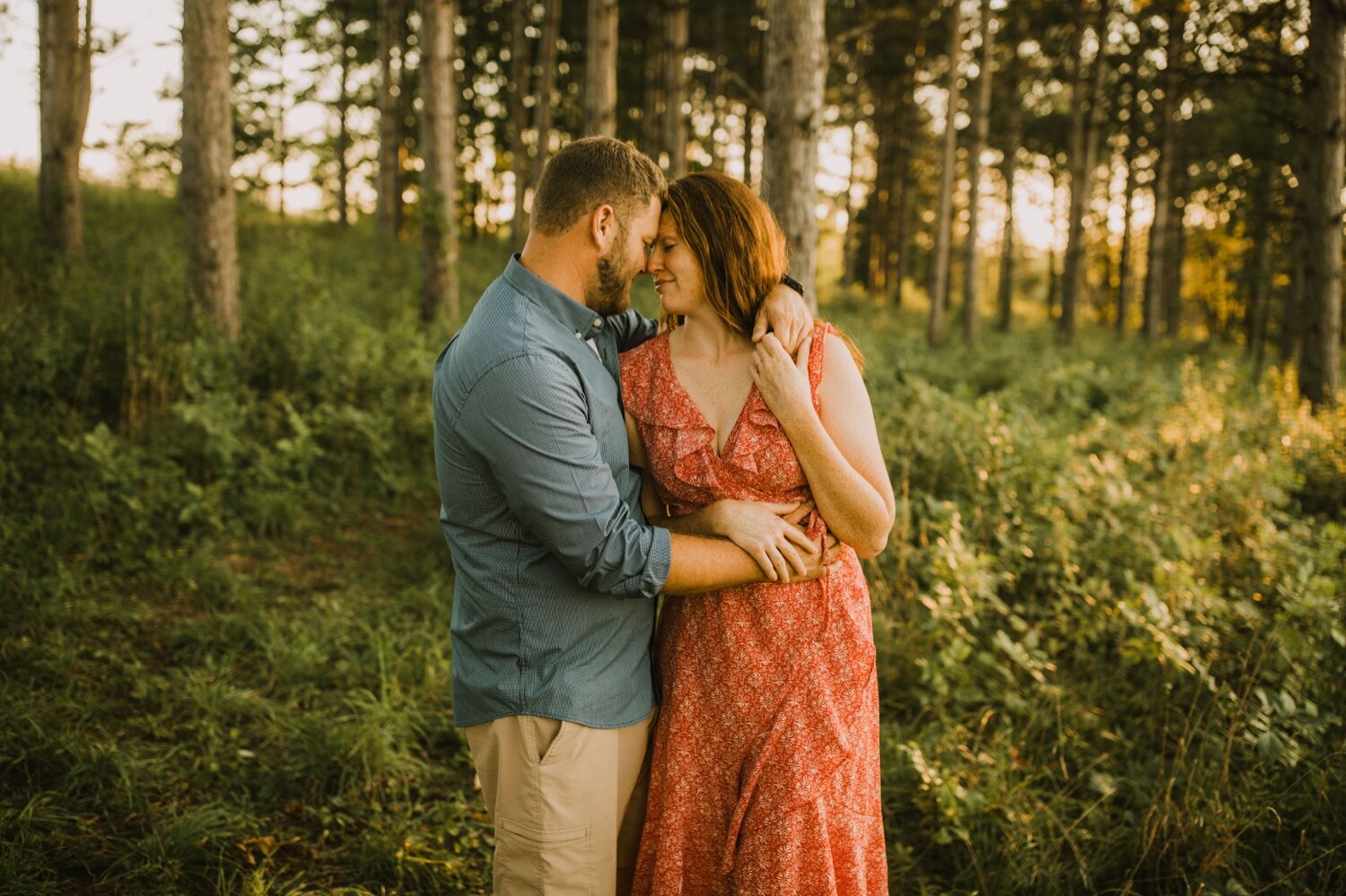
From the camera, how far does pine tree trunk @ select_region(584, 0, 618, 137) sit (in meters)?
11.0

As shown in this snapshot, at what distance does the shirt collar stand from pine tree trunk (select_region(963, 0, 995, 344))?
15497 mm

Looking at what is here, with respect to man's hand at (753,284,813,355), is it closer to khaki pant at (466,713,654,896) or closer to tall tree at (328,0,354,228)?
khaki pant at (466,713,654,896)

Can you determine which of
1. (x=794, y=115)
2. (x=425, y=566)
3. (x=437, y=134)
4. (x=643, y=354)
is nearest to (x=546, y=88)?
(x=437, y=134)

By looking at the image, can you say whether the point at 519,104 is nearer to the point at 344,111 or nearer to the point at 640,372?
the point at 344,111

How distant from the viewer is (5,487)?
5.35 metres

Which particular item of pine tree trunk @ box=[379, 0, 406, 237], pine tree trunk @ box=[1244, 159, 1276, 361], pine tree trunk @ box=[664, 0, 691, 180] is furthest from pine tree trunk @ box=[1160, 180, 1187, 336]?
Result: pine tree trunk @ box=[379, 0, 406, 237]

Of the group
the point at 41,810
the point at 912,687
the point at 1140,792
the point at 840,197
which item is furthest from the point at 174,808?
the point at 840,197

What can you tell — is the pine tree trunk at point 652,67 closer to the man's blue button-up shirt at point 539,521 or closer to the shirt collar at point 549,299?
the shirt collar at point 549,299

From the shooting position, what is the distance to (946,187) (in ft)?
52.5

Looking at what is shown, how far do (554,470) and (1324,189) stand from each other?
10.0 metres

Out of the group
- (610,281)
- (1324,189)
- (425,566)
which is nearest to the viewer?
(610,281)

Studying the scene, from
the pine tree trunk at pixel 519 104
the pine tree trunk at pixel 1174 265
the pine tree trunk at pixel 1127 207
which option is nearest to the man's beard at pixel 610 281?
the pine tree trunk at pixel 519 104

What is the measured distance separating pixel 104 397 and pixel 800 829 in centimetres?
667

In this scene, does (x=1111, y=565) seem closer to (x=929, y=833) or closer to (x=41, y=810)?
(x=929, y=833)
